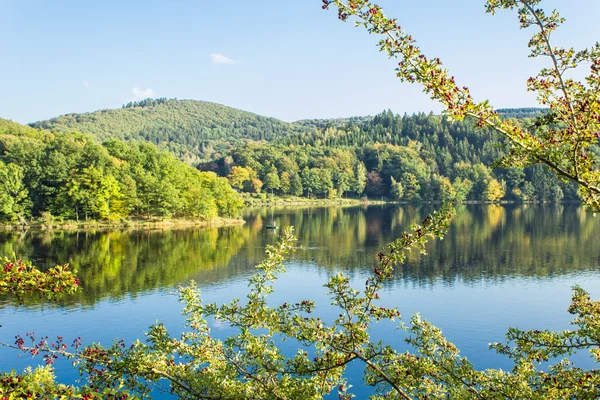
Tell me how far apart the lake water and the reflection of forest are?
12 centimetres

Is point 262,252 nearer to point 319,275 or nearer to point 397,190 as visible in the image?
point 319,275

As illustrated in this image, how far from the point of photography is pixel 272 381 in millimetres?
8438

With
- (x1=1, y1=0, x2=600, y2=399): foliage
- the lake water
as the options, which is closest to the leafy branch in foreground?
(x1=1, y1=0, x2=600, y2=399): foliage

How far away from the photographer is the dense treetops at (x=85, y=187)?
221ft

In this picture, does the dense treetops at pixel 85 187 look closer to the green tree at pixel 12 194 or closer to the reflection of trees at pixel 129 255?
the green tree at pixel 12 194

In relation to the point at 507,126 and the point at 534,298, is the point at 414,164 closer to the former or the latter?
the point at 534,298

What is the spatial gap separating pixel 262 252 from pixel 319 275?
11.3 meters

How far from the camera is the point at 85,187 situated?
68812 millimetres

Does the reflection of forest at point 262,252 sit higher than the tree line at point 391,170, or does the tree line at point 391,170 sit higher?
the tree line at point 391,170

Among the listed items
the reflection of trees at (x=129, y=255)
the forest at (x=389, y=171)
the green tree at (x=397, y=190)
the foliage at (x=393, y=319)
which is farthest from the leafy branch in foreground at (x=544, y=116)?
the green tree at (x=397, y=190)

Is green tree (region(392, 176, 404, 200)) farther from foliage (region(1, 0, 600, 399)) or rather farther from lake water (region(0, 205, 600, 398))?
foliage (region(1, 0, 600, 399))

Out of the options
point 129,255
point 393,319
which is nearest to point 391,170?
point 129,255

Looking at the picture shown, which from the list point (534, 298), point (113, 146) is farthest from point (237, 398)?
point (113, 146)

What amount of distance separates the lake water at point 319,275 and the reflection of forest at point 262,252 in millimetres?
120
